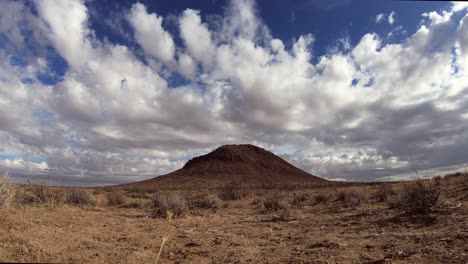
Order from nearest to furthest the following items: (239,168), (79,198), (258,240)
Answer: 1. (258,240)
2. (79,198)
3. (239,168)

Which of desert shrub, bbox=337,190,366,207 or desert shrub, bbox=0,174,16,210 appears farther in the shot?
desert shrub, bbox=337,190,366,207

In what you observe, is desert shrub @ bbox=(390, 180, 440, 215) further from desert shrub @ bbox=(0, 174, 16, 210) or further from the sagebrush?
desert shrub @ bbox=(0, 174, 16, 210)

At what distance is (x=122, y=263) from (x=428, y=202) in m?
8.16

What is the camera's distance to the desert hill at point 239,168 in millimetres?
83625

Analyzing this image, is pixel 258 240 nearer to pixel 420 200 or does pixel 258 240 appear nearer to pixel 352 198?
pixel 420 200

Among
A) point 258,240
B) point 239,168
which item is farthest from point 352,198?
point 239,168

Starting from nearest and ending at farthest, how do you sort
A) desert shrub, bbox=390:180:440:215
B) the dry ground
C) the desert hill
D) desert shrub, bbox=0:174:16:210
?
the dry ground → desert shrub, bbox=0:174:16:210 → desert shrub, bbox=390:180:440:215 → the desert hill

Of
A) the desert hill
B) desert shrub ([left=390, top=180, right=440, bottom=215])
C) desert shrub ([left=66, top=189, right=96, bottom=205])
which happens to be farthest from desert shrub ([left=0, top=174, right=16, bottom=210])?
the desert hill

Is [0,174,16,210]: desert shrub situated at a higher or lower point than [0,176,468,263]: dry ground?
higher

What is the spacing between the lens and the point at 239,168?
92875 mm

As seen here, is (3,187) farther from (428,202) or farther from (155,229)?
(428,202)

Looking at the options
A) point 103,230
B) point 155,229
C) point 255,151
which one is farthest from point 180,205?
point 255,151

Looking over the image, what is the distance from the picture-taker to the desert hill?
274 feet

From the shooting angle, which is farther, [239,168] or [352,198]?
[239,168]
